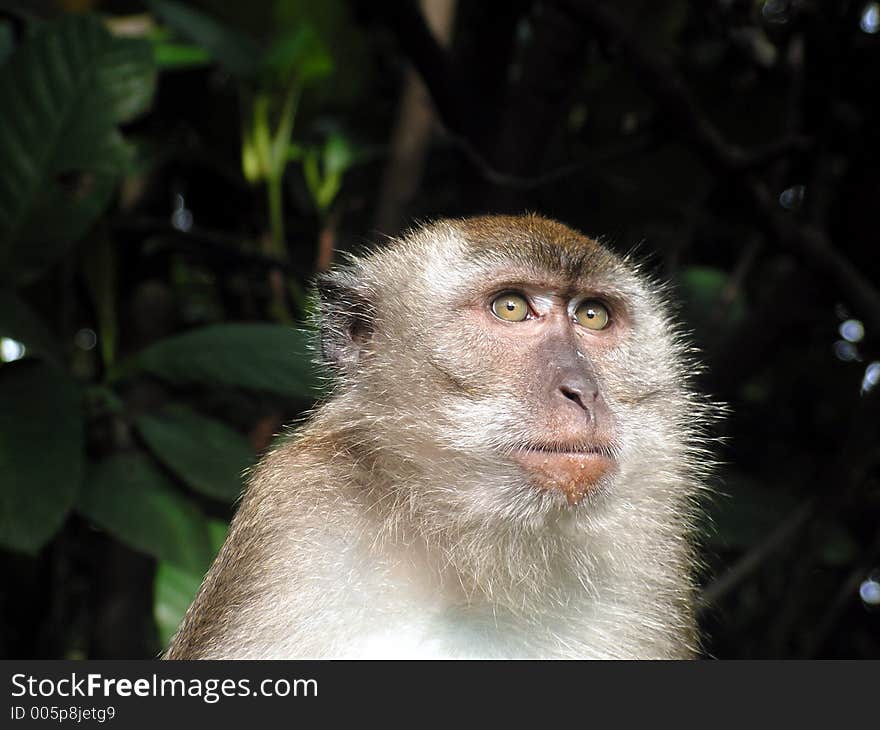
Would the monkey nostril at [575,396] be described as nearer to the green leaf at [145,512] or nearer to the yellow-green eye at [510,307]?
the yellow-green eye at [510,307]

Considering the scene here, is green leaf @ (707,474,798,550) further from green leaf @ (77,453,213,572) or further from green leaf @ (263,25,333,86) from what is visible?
green leaf @ (263,25,333,86)

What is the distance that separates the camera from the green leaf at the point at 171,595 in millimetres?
3697

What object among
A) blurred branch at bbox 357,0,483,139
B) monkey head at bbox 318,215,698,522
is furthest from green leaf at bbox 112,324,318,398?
blurred branch at bbox 357,0,483,139

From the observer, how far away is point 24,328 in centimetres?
368

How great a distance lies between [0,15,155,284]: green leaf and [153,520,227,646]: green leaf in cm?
121

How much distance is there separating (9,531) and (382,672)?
1.47 meters

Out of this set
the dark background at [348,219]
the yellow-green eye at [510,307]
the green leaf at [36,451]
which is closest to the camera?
the yellow-green eye at [510,307]

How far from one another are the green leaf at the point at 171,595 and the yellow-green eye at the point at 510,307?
1465 mm

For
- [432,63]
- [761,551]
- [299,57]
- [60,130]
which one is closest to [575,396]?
[432,63]

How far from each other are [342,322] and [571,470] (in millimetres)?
1054

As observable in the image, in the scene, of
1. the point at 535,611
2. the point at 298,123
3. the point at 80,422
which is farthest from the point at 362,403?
the point at 298,123

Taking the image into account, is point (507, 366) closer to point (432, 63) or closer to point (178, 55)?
point (432, 63)

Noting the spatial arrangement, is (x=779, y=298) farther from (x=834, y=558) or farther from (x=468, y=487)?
(x=468, y=487)

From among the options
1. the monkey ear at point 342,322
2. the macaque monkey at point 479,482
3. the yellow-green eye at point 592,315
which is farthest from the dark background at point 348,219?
the yellow-green eye at point 592,315
